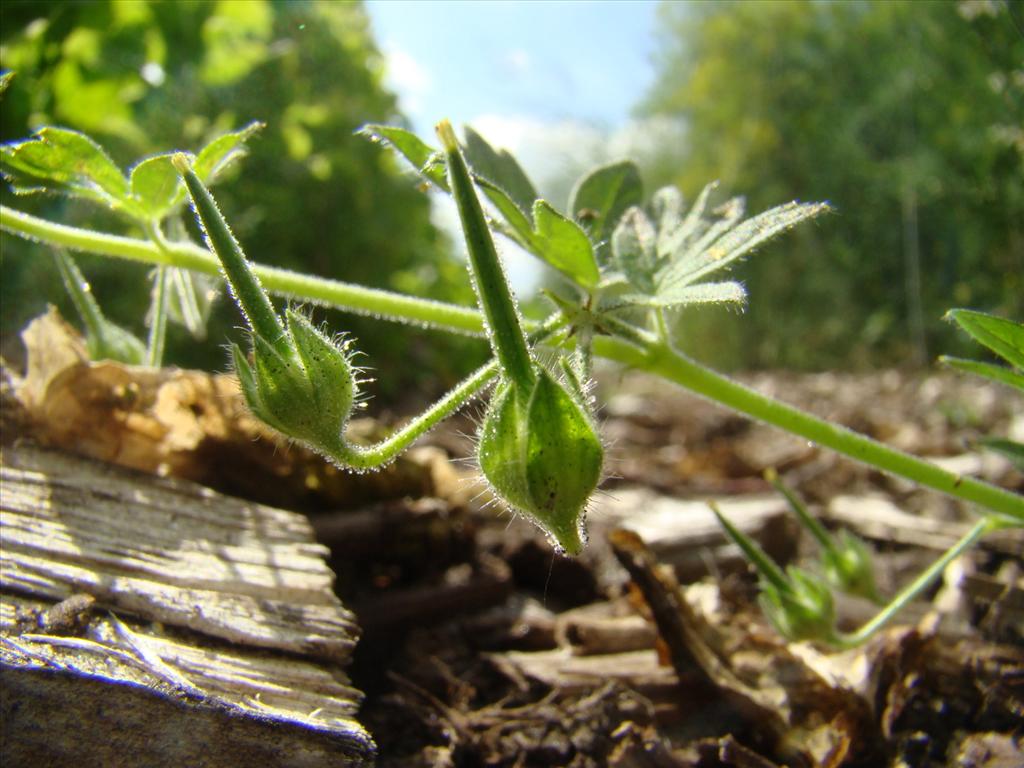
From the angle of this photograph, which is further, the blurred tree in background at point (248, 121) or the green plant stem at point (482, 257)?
the blurred tree in background at point (248, 121)

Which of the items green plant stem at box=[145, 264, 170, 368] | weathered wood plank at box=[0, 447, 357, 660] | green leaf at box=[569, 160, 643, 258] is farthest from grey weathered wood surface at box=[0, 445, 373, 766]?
green leaf at box=[569, 160, 643, 258]

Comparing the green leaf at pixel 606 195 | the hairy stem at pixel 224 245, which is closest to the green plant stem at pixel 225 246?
the hairy stem at pixel 224 245

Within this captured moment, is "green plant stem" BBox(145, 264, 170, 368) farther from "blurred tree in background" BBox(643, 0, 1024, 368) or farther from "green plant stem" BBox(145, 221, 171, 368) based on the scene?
"blurred tree in background" BBox(643, 0, 1024, 368)

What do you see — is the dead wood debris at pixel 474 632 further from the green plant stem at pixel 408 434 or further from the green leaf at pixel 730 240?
the green leaf at pixel 730 240

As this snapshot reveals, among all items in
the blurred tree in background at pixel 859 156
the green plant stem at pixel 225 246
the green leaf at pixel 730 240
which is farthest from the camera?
the blurred tree in background at pixel 859 156

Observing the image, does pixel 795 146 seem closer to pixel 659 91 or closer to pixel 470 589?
pixel 659 91

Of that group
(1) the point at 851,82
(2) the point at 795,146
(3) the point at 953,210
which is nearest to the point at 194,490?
(3) the point at 953,210
